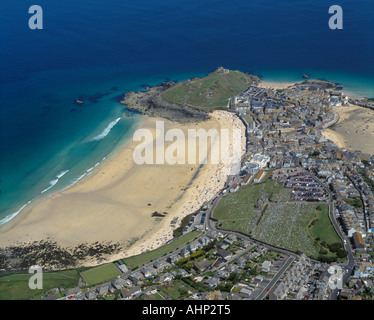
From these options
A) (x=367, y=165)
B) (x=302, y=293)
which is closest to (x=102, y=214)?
(x=302, y=293)

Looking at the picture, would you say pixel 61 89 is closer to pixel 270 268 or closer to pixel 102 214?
pixel 102 214

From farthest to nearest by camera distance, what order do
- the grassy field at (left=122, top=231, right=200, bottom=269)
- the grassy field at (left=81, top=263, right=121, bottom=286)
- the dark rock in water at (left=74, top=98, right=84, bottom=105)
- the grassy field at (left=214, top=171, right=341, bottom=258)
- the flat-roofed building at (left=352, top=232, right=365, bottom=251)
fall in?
1. the dark rock in water at (left=74, top=98, right=84, bottom=105)
2. the grassy field at (left=122, top=231, right=200, bottom=269)
3. the grassy field at (left=214, top=171, right=341, bottom=258)
4. the grassy field at (left=81, top=263, right=121, bottom=286)
5. the flat-roofed building at (left=352, top=232, right=365, bottom=251)

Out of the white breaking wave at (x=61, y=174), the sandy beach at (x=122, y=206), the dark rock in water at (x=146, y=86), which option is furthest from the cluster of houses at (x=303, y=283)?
the dark rock in water at (x=146, y=86)

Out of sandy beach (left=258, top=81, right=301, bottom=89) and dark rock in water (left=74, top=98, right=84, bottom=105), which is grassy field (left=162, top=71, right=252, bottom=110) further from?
dark rock in water (left=74, top=98, right=84, bottom=105)

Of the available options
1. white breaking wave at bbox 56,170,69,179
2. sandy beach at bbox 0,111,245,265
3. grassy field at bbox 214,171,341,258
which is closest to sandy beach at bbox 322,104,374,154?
grassy field at bbox 214,171,341,258

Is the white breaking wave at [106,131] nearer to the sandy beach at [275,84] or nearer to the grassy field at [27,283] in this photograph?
the grassy field at [27,283]
